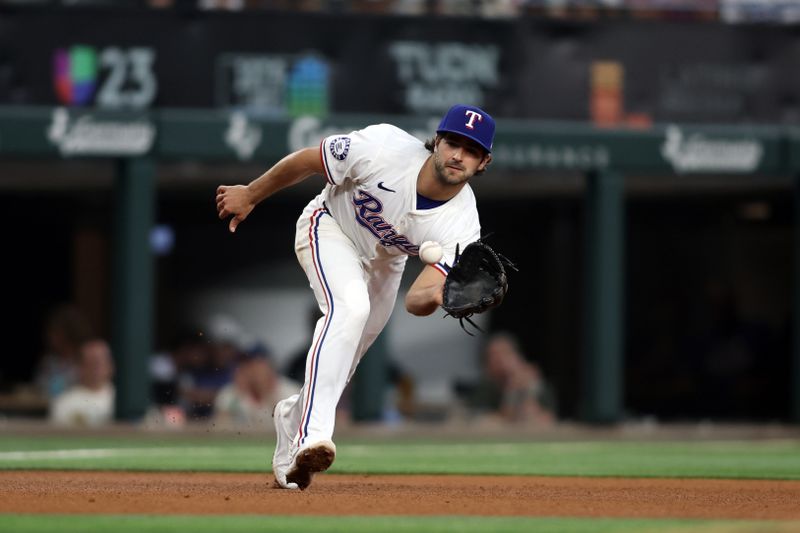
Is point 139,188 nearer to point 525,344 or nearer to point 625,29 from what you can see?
point 625,29

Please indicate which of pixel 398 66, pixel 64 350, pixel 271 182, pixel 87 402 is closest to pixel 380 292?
pixel 271 182

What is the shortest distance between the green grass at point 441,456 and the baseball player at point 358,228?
6.05 ft

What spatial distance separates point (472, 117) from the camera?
6215 mm

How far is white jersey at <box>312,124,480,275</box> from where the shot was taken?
6324 mm

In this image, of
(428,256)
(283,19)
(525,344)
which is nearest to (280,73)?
(283,19)

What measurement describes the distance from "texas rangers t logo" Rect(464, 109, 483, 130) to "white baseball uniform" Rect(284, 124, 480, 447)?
0.32 metres

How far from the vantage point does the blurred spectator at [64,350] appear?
44.4ft

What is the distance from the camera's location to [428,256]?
6055mm

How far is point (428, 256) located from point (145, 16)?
7.75 meters

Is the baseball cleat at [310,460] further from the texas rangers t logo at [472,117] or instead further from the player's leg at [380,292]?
the texas rangers t logo at [472,117]

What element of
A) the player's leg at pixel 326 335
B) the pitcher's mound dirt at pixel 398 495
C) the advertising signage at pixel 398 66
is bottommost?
the pitcher's mound dirt at pixel 398 495

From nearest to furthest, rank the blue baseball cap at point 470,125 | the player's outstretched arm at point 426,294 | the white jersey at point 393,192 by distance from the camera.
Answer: the player's outstretched arm at point 426,294 < the blue baseball cap at point 470,125 < the white jersey at point 393,192

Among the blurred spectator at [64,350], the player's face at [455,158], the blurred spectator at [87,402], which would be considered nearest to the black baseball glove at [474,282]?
the player's face at [455,158]

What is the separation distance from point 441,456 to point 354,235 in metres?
3.78
